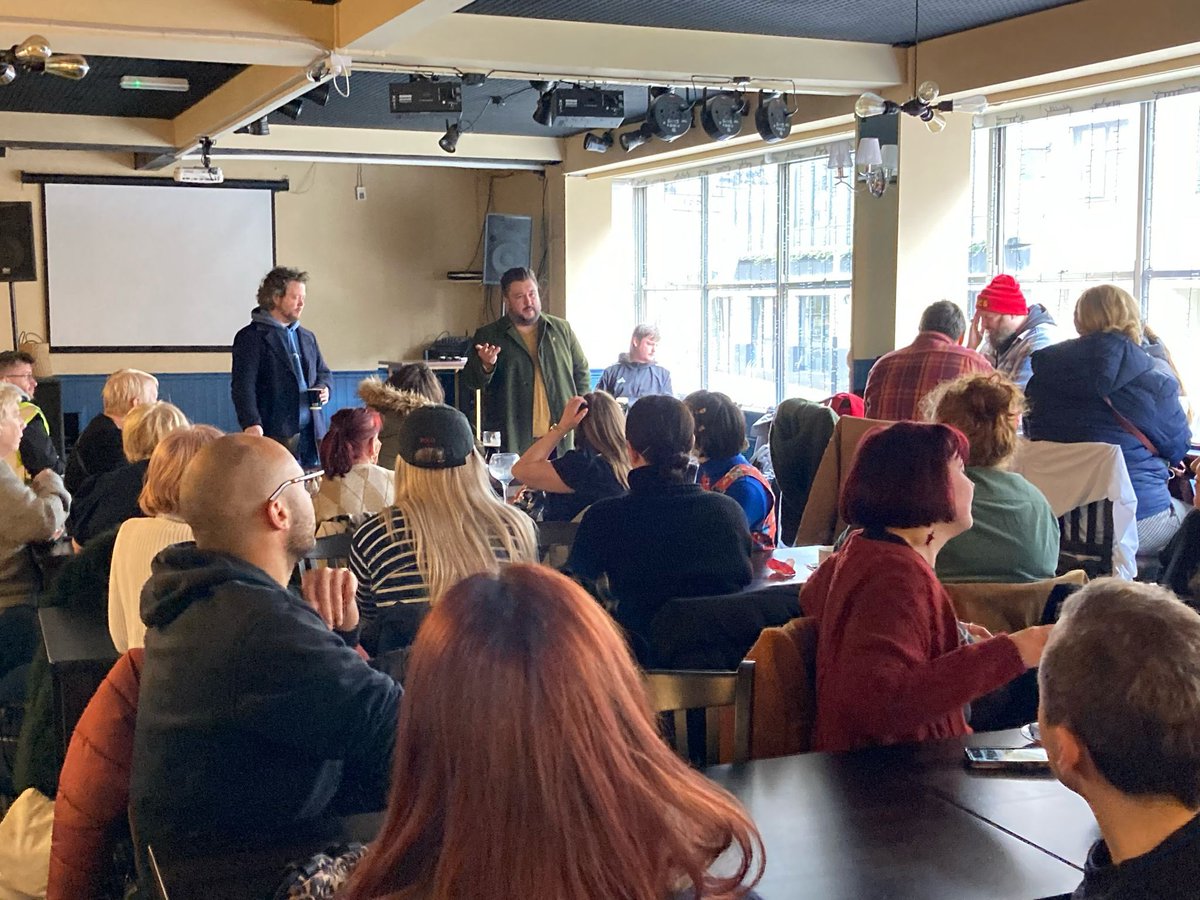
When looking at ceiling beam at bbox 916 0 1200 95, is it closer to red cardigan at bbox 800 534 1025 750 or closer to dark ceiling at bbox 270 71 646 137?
dark ceiling at bbox 270 71 646 137

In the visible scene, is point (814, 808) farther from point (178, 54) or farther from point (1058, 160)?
point (1058, 160)

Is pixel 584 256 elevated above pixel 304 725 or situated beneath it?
elevated above

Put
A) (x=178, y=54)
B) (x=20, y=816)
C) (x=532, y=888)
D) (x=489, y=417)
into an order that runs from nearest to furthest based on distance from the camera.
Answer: (x=532, y=888), (x=20, y=816), (x=178, y=54), (x=489, y=417)

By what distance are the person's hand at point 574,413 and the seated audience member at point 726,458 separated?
39 cm

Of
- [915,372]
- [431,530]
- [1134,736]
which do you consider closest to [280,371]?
[915,372]

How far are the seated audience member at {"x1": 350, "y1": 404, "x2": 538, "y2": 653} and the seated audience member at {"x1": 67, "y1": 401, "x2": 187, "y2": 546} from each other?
1.14m

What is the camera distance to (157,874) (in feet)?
5.41

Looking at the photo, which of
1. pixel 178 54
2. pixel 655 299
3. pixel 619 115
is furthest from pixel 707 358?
pixel 178 54

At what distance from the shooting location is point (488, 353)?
21.9 ft

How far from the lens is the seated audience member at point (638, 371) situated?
8414 mm

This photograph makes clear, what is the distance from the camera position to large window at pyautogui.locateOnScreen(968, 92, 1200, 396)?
5.79 meters

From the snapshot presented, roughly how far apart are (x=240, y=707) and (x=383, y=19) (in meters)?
3.73

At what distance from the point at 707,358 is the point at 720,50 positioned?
353 centimetres

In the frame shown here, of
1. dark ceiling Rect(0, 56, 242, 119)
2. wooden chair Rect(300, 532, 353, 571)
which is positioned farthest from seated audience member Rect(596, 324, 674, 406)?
wooden chair Rect(300, 532, 353, 571)
